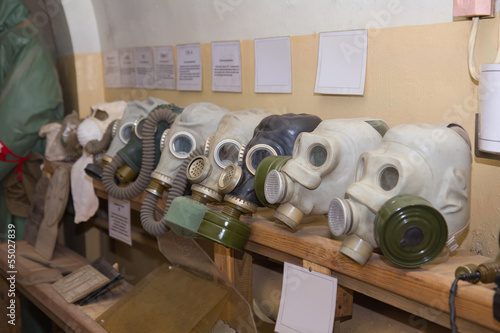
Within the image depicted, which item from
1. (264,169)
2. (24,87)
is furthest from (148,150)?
(24,87)

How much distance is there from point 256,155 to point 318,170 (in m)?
0.22

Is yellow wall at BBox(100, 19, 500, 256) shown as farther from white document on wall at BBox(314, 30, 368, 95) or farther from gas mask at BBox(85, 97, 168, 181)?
gas mask at BBox(85, 97, 168, 181)

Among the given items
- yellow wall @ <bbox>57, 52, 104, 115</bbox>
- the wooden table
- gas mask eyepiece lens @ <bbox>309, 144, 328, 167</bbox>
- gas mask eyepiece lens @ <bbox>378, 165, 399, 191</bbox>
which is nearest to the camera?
gas mask eyepiece lens @ <bbox>378, 165, 399, 191</bbox>

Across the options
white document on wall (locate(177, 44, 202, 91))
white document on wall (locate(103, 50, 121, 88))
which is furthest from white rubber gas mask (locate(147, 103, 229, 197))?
white document on wall (locate(103, 50, 121, 88))

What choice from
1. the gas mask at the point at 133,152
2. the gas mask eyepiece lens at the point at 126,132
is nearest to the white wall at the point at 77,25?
the gas mask eyepiece lens at the point at 126,132

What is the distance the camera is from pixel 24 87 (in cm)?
242

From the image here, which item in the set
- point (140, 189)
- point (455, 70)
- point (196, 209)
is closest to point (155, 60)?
point (140, 189)

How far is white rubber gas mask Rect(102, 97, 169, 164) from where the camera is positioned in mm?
1681

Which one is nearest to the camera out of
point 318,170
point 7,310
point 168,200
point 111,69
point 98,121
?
point 318,170

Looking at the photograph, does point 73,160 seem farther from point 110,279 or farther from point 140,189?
point 140,189

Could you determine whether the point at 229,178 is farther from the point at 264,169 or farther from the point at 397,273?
the point at 397,273

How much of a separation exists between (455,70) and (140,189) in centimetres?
91

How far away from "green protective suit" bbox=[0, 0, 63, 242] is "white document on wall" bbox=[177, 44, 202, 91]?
76cm

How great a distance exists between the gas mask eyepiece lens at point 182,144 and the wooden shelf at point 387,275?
306 mm
